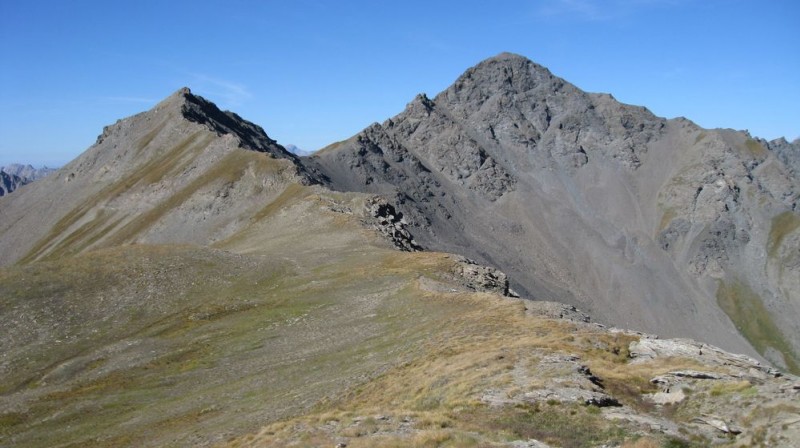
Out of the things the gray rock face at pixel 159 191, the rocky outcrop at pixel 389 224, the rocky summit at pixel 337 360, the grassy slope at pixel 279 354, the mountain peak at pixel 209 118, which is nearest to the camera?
the rocky summit at pixel 337 360

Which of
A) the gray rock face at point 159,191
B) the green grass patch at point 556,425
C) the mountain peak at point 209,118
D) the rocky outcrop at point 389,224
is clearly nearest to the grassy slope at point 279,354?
the green grass patch at point 556,425

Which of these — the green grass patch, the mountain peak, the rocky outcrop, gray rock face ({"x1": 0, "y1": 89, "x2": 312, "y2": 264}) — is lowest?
the green grass patch

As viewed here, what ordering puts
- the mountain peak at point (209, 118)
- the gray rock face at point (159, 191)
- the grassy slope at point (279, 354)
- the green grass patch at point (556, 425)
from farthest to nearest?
the mountain peak at point (209, 118), the gray rock face at point (159, 191), the grassy slope at point (279, 354), the green grass patch at point (556, 425)

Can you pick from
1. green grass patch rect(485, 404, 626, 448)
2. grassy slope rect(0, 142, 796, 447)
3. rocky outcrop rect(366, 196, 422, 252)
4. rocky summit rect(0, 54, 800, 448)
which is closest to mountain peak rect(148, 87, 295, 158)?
rocky outcrop rect(366, 196, 422, 252)

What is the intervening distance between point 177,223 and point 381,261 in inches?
2936

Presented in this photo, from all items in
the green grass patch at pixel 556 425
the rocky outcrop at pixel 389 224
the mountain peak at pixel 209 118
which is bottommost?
the green grass patch at pixel 556 425

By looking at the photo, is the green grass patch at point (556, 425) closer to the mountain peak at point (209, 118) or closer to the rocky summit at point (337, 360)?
the rocky summit at point (337, 360)

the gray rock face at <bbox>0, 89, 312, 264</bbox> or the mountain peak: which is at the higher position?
the mountain peak

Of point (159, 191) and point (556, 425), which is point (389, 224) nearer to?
point (556, 425)

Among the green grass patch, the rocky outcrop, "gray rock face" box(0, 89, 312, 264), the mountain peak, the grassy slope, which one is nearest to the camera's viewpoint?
the green grass patch

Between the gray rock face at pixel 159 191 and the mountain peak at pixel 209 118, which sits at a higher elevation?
the mountain peak at pixel 209 118

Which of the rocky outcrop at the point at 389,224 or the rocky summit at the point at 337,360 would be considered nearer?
the rocky summit at the point at 337,360

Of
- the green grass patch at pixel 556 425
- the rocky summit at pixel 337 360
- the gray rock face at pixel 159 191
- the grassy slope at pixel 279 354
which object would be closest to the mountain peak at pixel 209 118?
the gray rock face at pixel 159 191

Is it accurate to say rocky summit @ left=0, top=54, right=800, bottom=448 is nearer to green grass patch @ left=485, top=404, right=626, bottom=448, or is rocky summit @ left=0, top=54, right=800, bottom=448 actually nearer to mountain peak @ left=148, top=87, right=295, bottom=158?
green grass patch @ left=485, top=404, right=626, bottom=448
